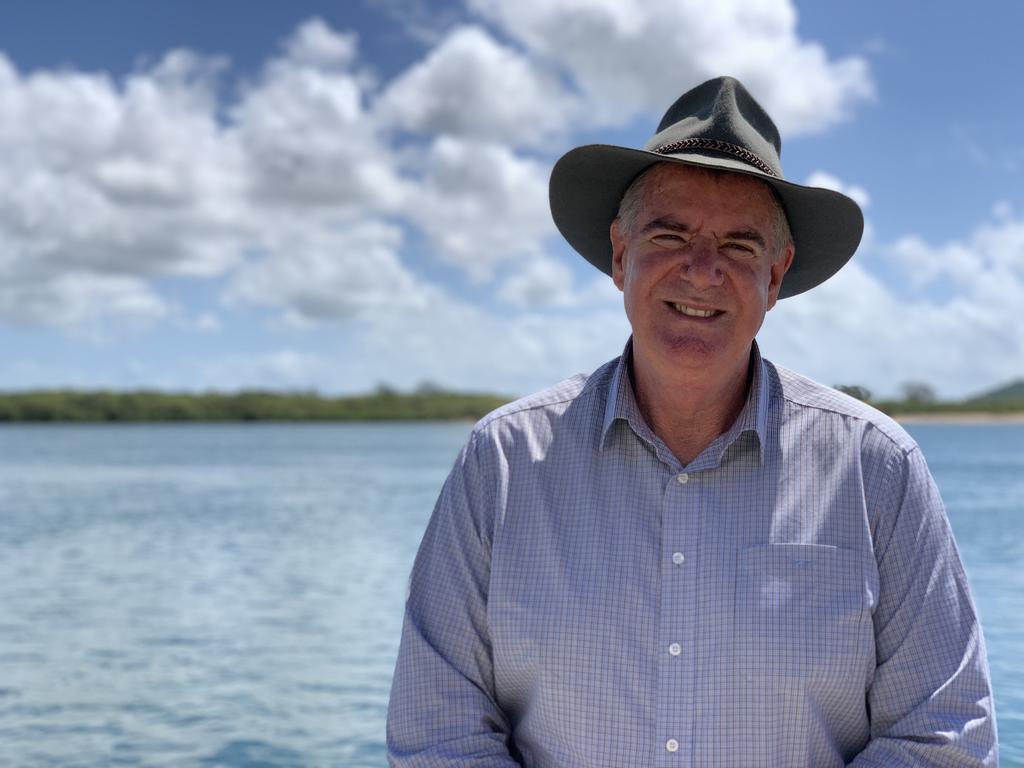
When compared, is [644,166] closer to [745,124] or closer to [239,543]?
[745,124]

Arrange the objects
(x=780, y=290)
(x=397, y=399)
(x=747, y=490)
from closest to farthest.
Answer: (x=747, y=490)
(x=780, y=290)
(x=397, y=399)

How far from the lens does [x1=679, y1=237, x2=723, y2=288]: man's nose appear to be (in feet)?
7.39

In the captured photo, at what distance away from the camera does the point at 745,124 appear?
91.8 inches

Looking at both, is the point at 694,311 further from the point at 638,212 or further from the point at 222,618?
the point at 222,618

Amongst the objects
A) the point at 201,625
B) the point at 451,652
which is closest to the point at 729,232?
the point at 451,652

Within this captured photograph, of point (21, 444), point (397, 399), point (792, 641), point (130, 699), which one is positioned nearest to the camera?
point (792, 641)

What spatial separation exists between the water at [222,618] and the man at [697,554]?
535 centimetres

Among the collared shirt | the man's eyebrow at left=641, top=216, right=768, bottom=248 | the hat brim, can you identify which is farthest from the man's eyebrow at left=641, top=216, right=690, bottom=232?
the collared shirt

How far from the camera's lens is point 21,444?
65.4 metres

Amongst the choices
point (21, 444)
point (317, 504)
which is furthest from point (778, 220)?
point (21, 444)

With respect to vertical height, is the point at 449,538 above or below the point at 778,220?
below

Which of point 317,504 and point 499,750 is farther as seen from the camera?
point 317,504

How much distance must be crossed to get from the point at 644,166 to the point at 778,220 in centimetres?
32

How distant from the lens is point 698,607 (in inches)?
83.9
